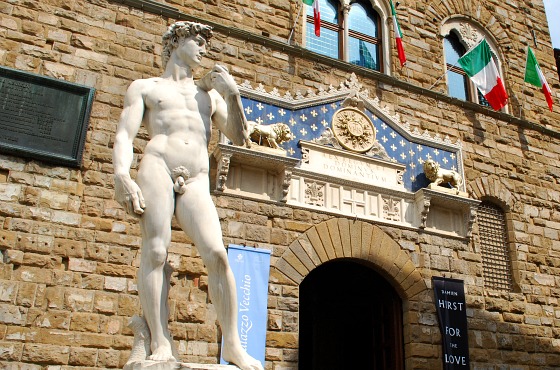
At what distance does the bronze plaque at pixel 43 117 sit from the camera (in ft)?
23.4

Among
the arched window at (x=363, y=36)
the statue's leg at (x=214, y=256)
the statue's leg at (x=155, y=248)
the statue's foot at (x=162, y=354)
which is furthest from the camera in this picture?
the arched window at (x=363, y=36)

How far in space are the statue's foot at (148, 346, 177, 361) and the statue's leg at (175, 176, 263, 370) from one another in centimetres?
39

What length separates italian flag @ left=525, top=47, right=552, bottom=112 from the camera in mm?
11141

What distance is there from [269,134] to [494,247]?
14.0 ft

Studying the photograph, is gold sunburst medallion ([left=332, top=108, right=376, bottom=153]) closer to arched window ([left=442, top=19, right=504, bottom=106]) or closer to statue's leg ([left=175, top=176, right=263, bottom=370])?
arched window ([left=442, top=19, right=504, bottom=106])

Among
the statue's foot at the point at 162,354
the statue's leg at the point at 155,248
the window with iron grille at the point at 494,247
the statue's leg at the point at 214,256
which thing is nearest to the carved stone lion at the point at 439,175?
the window with iron grille at the point at 494,247

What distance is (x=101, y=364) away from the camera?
6.59 meters

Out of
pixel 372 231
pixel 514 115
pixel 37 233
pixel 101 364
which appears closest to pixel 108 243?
pixel 37 233

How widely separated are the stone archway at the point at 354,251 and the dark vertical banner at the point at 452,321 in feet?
1.05

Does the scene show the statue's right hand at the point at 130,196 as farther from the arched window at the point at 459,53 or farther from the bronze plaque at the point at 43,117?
the arched window at the point at 459,53

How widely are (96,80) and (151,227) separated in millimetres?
4279

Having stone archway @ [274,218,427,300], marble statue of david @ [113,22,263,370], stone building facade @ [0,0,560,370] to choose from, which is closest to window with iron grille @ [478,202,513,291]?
stone building facade @ [0,0,560,370]

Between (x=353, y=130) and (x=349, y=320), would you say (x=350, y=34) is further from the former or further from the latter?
(x=349, y=320)

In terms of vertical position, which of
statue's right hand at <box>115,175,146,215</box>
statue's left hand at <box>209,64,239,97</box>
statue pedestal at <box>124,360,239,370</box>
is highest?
statue's left hand at <box>209,64,239,97</box>
